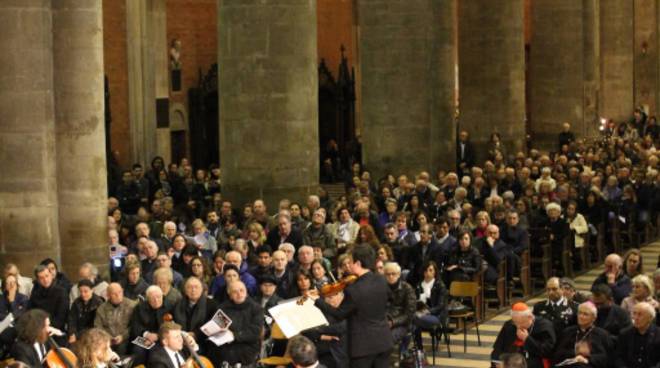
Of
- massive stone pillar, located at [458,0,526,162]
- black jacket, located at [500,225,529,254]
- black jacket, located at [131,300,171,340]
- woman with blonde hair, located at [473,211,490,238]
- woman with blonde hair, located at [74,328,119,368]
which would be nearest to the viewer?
woman with blonde hair, located at [74,328,119,368]

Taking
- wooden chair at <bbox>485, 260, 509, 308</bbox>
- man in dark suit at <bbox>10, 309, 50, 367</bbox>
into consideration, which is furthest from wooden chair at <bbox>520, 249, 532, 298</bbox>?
man in dark suit at <bbox>10, 309, 50, 367</bbox>

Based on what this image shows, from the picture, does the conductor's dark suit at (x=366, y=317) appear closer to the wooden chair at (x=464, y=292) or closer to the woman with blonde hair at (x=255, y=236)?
the wooden chair at (x=464, y=292)

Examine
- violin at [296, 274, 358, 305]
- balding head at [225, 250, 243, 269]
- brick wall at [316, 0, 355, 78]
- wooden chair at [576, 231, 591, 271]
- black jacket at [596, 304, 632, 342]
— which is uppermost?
brick wall at [316, 0, 355, 78]

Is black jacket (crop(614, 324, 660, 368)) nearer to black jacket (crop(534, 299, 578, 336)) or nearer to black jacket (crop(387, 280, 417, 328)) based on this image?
black jacket (crop(534, 299, 578, 336))

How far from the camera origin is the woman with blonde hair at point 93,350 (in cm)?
1084

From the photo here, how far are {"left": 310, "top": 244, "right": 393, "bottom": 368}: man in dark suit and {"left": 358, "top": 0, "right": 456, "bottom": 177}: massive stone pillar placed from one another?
17244mm

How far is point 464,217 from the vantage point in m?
21.7

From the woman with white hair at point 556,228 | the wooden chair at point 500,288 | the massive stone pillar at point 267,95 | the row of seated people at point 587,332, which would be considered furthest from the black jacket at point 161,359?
the massive stone pillar at point 267,95

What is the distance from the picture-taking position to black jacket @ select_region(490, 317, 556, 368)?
42.6 ft

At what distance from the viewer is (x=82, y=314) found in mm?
14422

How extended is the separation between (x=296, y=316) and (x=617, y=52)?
1519 inches

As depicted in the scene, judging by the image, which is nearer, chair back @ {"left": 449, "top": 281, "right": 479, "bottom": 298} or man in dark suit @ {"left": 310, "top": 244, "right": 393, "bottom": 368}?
man in dark suit @ {"left": 310, "top": 244, "right": 393, "bottom": 368}

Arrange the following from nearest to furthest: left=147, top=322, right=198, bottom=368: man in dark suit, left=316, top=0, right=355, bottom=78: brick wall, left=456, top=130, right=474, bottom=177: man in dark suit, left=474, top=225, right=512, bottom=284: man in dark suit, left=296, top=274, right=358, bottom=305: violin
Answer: left=147, top=322, right=198, bottom=368: man in dark suit, left=296, top=274, right=358, bottom=305: violin, left=474, top=225, right=512, bottom=284: man in dark suit, left=456, top=130, right=474, bottom=177: man in dark suit, left=316, top=0, right=355, bottom=78: brick wall

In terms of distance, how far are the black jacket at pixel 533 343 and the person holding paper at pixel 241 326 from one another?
7.66 ft
